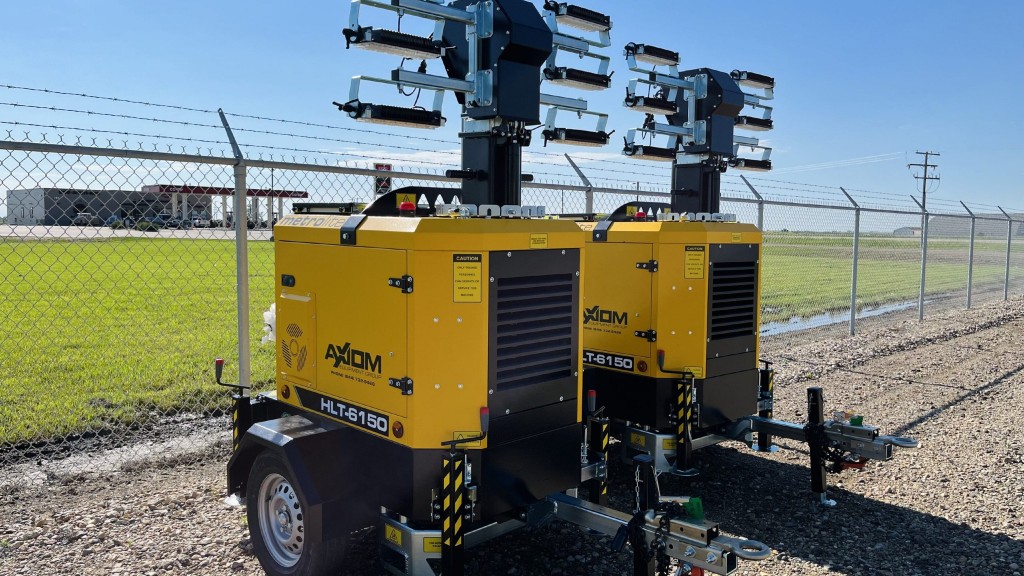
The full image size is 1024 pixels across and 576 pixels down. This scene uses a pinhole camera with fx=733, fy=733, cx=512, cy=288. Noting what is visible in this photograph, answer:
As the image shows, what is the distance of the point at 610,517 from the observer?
3.85m

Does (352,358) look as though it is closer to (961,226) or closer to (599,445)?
(599,445)

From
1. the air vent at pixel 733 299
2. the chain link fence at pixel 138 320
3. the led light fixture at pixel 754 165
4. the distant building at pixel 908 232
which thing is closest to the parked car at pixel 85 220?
the chain link fence at pixel 138 320

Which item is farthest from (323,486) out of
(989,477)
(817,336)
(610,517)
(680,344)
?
(817,336)

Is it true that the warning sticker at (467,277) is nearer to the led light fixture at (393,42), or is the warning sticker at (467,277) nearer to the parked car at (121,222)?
the led light fixture at (393,42)

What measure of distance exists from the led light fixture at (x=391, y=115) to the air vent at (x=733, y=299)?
2.67m

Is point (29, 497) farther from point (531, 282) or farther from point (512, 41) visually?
point (512, 41)

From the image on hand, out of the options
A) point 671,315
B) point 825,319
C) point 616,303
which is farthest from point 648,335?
point 825,319

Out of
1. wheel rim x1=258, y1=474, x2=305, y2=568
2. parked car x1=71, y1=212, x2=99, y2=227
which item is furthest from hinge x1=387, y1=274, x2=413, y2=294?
parked car x1=71, y1=212, x2=99, y2=227

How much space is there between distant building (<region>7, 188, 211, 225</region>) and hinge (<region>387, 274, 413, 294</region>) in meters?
3.00

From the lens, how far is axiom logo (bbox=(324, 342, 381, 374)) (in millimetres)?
3814

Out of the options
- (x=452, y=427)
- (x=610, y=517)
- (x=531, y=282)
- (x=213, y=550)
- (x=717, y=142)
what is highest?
(x=717, y=142)

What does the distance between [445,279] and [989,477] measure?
5.13m

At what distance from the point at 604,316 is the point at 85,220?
4162 mm

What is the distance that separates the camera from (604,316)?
19.8ft
